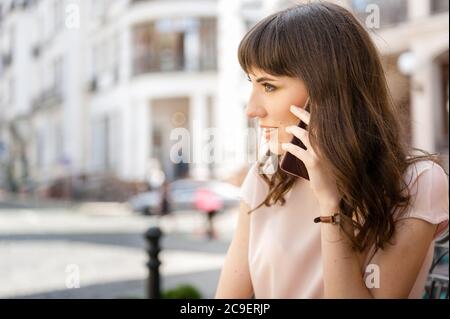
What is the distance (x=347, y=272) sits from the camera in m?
1.23

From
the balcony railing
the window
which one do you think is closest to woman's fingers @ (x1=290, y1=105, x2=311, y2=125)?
the window

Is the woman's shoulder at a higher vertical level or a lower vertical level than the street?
higher

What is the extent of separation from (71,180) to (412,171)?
25668 mm

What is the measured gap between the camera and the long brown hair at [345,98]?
1224mm

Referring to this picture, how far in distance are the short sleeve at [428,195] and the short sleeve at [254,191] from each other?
1.34 feet

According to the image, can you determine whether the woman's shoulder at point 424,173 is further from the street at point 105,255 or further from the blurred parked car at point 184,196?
the blurred parked car at point 184,196

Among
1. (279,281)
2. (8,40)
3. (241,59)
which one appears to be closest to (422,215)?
(279,281)

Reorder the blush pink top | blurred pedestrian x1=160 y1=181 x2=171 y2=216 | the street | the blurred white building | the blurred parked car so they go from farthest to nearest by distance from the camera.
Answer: the blurred white building < the blurred parked car < blurred pedestrian x1=160 y1=181 x2=171 y2=216 < the street < the blush pink top

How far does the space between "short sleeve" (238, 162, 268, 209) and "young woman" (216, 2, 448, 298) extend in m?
0.26

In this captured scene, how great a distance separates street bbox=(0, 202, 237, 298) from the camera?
206 inches

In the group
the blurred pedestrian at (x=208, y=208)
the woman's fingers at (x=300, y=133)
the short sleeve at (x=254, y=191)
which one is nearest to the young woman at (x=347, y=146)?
the woman's fingers at (x=300, y=133)

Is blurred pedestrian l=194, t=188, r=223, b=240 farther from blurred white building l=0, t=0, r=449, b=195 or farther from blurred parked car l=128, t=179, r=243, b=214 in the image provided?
blurred white building l=0, t=0, r=449, b=195

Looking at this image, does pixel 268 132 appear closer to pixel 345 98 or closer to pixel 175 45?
pixel 345 98

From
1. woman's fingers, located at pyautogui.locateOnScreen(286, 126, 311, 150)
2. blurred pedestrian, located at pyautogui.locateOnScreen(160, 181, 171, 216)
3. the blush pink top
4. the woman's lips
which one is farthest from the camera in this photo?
blurred pedestrian, located at pyautogui.locateOnScreen(160, 181, 171, 216)
